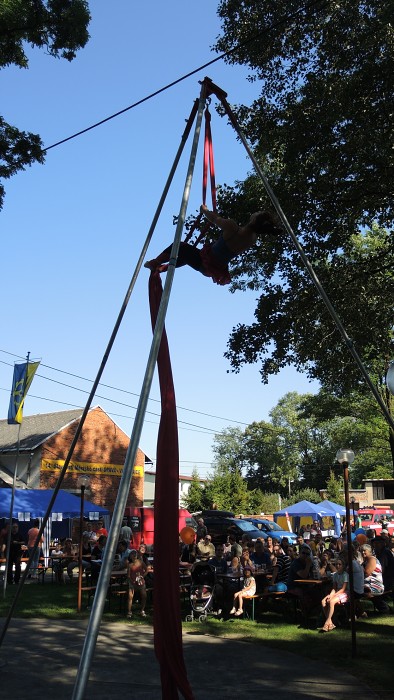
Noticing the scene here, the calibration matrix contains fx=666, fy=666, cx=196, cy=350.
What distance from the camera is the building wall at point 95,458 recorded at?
3195 cm

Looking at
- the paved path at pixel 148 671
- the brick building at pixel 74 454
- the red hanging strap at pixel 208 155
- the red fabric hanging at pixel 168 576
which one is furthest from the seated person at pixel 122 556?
the brick building at pixel 74 454

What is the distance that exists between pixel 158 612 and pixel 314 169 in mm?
8456

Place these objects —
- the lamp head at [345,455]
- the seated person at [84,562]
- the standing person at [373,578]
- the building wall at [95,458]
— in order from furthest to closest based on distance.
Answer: the building wall at [95,458] < the seated person at [84,562] < the standing person at [373,578] < the lamp head at [345,455]

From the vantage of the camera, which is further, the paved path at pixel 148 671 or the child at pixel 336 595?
the child at pixel 336 595

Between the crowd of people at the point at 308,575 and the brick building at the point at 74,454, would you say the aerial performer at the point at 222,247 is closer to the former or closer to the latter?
the crowd of people at the point at 308,575

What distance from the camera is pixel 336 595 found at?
970cm

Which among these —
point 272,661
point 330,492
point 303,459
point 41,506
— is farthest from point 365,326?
point 303,459

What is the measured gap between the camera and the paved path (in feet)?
21.3

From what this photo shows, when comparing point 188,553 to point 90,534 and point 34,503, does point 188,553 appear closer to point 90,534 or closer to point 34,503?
point 90,534

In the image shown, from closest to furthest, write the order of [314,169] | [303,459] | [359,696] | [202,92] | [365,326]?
[202,92]
[359,696]
[314,169]
[365,326]
[303,459]

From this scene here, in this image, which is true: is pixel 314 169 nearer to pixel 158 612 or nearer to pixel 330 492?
pixel 158 612

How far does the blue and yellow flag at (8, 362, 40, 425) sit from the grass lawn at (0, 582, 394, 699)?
3642 mm

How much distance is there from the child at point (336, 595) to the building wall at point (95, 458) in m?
23.3

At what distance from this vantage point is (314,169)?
11.2 metres
